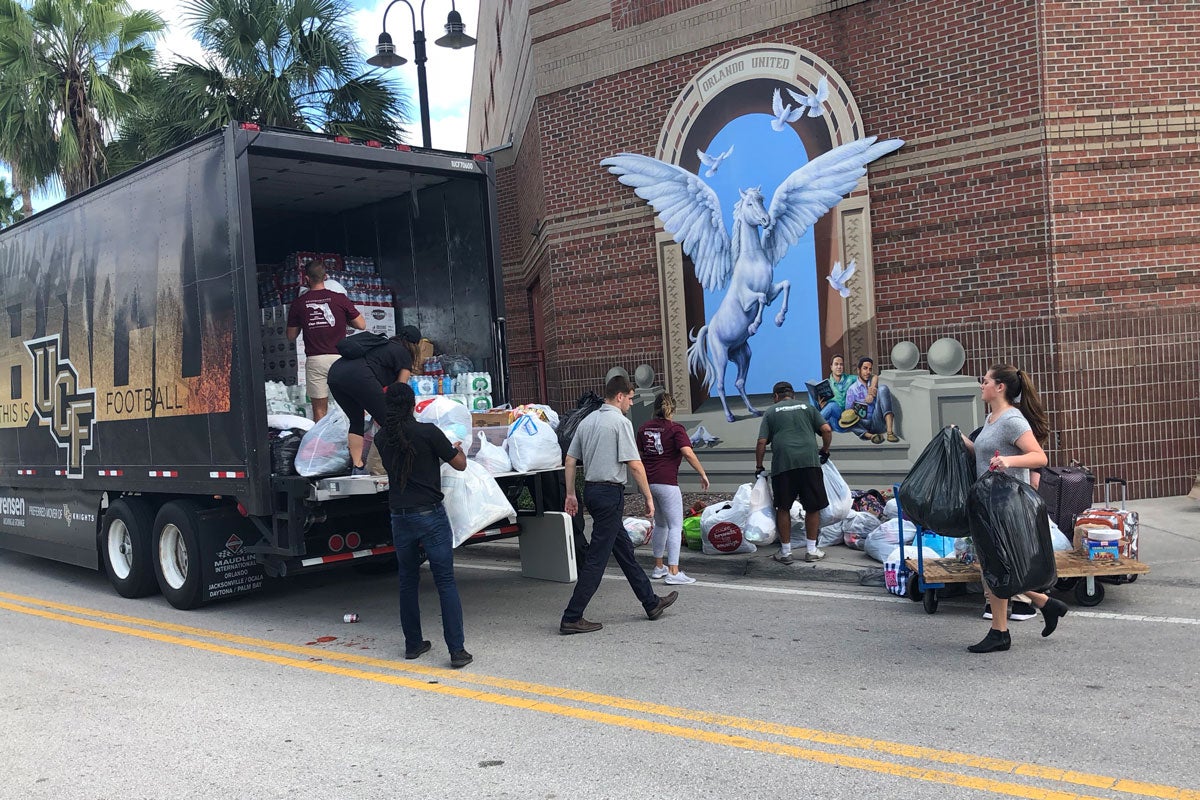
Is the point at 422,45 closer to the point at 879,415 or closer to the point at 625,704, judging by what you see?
the point at 879,415

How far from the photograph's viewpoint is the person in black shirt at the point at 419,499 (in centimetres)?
634

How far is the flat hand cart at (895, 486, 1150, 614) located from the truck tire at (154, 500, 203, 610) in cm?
542

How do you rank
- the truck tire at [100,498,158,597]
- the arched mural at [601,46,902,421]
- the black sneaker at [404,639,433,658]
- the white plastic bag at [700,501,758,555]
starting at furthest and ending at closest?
the arched mural at [601,46,902,421] → the white plastic bag at [700,501,758,555] → the truck tire at [100,498,158,597] → the black sneaker at [404,639,433,658]

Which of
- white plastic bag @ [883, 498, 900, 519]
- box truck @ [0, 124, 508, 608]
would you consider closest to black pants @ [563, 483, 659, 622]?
box truck @ [0, 124, 508, 608]

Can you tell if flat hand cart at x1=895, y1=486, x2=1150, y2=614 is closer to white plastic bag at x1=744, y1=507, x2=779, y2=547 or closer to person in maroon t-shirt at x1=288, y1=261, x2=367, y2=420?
white plastic bag at x1=744, y1=507, x2=779, y2=547

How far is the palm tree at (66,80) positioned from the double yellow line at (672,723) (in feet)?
35.6

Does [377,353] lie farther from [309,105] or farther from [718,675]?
[309,105]

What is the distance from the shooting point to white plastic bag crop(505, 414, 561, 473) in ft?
25.4

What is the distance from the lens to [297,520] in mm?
7277

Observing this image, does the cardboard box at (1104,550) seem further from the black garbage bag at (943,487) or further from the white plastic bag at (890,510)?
the white plastic bag at (890,510)

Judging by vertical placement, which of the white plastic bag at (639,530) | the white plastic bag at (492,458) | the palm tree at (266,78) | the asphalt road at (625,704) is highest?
the palm tree at (266,78)

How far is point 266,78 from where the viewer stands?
14.1 m

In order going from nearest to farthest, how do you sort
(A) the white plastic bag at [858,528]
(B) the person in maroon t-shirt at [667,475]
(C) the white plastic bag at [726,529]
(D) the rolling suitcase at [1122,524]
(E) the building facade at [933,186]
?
(D) the rolling suitcase at [1122,524] → (B) the person in maroon t-shirt at [667,475] → (A) the white plastic bag at [858,528] → (C) the white plastic bag at [726,529] → (E) the building facade at [933,186]

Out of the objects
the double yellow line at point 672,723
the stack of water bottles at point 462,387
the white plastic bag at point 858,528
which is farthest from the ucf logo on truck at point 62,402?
the white plastic bag at point 858,528
